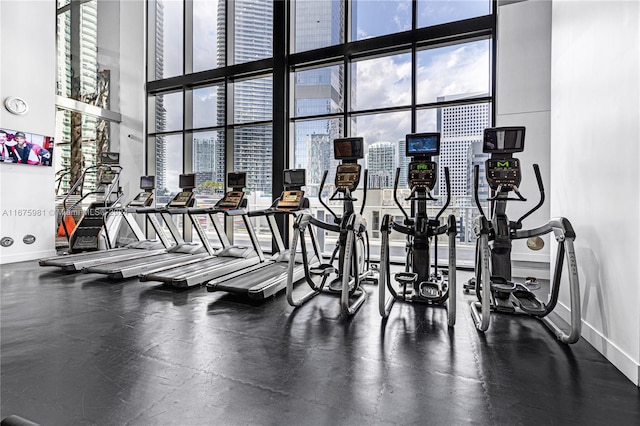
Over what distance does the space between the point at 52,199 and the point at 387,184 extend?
6.87 metres

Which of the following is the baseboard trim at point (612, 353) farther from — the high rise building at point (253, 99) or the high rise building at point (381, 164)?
the high rise building at point (253, 99)

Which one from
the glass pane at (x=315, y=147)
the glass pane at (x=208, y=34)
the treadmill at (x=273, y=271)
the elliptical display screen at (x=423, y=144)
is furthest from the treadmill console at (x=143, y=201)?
the elliptical display screen at (x=423, y=144)

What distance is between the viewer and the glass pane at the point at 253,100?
760 cm

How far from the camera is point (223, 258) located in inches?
239

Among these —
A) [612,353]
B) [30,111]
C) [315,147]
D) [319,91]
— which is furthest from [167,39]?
[612,353]

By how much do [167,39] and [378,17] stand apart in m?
6.02

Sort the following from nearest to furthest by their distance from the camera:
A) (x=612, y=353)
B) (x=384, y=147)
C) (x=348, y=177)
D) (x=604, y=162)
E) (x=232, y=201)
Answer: (x=612, y=353)
(x=604, y=162)
(x=348, y=177)
(x=232, y=201)
(x=384, y=147)

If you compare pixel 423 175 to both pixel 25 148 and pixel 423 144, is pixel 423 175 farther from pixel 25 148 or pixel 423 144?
pixel 25 148

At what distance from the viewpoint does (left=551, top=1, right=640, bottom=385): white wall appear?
219cm

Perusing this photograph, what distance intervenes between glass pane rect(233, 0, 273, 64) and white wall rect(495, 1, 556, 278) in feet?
15.9

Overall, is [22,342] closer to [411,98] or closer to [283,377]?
[283,377]

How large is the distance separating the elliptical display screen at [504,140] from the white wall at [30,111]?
314 inches

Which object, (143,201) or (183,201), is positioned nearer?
(183,201)

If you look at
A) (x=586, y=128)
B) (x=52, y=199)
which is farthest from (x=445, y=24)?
(x=52, y=199)
